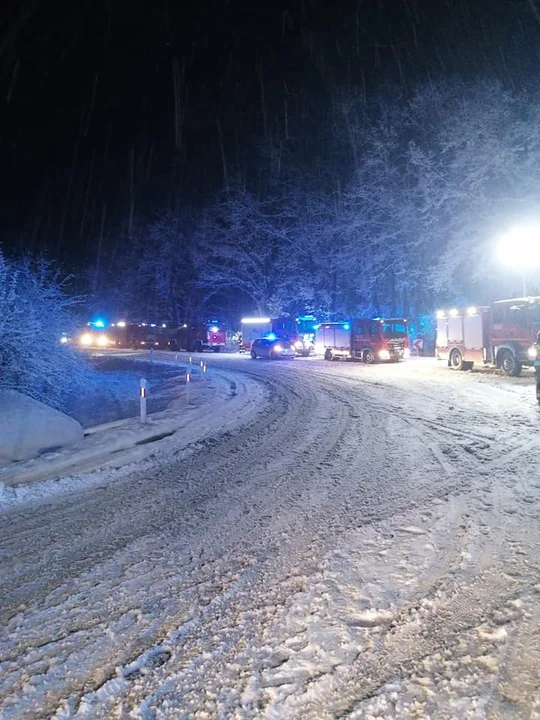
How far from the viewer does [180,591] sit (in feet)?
13.9

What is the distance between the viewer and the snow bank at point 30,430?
31.8 feet

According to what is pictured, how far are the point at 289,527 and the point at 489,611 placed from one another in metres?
2.22

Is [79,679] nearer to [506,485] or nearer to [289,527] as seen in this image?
[289,527]

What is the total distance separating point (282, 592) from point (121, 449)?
245 inches

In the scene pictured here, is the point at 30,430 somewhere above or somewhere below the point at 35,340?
below

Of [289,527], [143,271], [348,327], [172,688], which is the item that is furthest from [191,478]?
[143,271]

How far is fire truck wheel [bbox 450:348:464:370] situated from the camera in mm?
24859

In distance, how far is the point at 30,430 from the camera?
34.1 feet

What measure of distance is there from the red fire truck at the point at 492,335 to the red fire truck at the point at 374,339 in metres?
4.85

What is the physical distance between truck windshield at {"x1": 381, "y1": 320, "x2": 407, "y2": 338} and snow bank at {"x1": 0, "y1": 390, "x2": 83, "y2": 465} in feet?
74.6

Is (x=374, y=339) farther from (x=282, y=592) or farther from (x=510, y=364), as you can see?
(x=282, y=592)

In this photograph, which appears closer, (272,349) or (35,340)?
(35,340)

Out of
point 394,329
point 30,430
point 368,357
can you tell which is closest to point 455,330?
point 394,329

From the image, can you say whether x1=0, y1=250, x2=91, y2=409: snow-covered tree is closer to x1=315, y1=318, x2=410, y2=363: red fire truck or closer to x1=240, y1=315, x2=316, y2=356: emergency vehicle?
x1=315, y1=318, x2=410, y2=363: red fire truck
